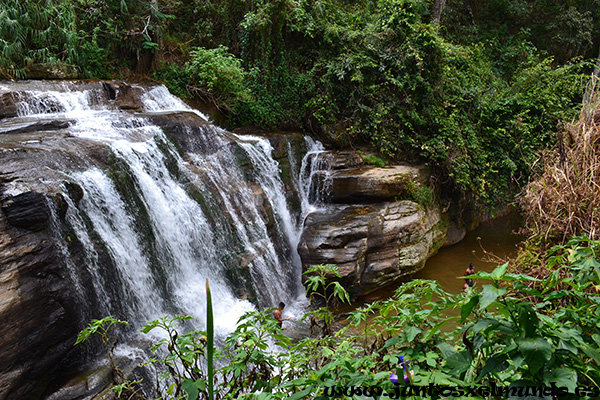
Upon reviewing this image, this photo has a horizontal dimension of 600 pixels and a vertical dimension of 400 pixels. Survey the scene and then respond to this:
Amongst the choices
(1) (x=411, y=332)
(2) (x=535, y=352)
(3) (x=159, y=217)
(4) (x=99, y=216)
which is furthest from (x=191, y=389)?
(3) (x=159, y=217)

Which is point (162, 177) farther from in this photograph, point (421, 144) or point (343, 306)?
point (421, 144)

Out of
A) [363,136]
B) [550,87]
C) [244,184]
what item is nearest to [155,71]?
[244,184]

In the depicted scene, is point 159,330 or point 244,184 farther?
point 244,184

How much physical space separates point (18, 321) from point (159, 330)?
1817mm

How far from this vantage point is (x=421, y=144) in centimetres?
937

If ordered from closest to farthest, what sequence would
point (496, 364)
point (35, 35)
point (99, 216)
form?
point (496, 364) < point (99, 216) < point (35, 35)

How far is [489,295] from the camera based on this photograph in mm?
1308

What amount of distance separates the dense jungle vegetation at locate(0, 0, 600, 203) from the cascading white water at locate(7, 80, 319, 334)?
6.14 feet

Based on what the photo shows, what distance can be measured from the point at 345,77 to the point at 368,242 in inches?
193

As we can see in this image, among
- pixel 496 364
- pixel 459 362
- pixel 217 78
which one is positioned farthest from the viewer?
pixel 217 78

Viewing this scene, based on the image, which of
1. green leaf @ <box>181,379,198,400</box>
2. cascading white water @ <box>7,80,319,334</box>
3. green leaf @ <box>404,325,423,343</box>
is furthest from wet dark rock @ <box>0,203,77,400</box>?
green leaf @ <box>404,325,423,343</box>

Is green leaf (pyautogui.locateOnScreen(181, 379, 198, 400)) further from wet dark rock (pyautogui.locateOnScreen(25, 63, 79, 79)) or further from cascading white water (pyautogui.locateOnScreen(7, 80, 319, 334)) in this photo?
wet dark rock (pyautogui.locateOnScreen(25, 63, 79, 79))

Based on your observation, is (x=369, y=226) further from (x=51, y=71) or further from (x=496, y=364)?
(x=51, y=71)

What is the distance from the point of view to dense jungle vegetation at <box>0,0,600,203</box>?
9203 millimetres
